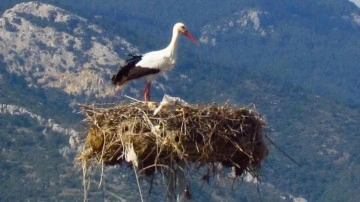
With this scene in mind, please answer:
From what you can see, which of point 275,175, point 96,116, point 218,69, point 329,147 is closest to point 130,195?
point 275,175

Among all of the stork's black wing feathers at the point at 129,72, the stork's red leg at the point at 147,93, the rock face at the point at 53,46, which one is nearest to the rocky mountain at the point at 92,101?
the rock face at the point at 53,46

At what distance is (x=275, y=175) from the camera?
113250mm

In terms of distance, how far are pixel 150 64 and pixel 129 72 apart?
46 cm

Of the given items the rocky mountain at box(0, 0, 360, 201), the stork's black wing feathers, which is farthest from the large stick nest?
the rocky mountain at box(0, 0, 360, 201)

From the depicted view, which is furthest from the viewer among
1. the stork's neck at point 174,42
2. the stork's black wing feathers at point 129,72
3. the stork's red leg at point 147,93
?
the stork's black wing feathers at point 129,72

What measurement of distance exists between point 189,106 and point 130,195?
Answer: 5697 cm

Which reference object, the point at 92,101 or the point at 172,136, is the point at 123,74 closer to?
the point at 172,136

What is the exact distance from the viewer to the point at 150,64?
73.6 ft

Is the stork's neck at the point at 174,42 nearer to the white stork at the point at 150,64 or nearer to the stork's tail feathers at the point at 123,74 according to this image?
the white stork at the point at 150,64

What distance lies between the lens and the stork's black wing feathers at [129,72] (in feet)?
74.4

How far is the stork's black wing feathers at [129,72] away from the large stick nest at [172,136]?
2.10 meters

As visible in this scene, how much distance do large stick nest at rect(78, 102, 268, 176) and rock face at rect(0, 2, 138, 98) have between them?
103044mm

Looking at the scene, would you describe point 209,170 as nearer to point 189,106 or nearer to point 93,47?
point 189,106

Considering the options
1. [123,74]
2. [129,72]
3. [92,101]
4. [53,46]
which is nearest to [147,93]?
[129,72]
